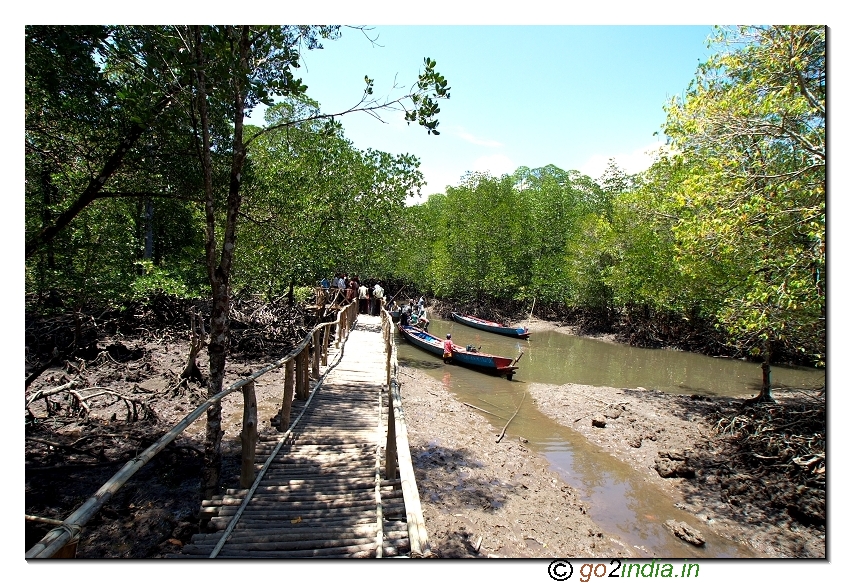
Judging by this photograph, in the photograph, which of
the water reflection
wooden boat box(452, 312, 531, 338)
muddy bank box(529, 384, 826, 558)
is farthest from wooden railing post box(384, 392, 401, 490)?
wooden boat box(452, 312, 531, 338)

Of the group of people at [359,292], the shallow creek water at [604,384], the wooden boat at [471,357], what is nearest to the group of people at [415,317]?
the shallow creek water at [604,384]

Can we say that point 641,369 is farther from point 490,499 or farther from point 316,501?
point 316,501

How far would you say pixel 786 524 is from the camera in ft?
20.4

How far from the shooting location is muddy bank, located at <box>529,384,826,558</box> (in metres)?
6.21

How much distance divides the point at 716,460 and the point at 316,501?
7.94m

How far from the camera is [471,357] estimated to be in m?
15.9

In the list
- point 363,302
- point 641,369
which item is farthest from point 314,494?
point 363,302

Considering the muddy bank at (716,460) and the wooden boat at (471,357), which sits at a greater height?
the wooden boat at (471,357)

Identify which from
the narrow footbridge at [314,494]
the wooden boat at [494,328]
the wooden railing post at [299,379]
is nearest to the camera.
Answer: the narrow footbridge at [314,494]

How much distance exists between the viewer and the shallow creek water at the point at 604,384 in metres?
6.54

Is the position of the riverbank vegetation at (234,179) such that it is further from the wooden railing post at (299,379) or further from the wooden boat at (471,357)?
the wooden boat at (471,357)

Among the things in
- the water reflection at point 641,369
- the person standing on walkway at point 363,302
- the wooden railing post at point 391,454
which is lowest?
the water reflection at point 641,369

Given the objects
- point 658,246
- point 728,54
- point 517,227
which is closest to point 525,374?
point 658,246

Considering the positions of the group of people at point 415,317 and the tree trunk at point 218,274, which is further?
the group of people at point 415,317
